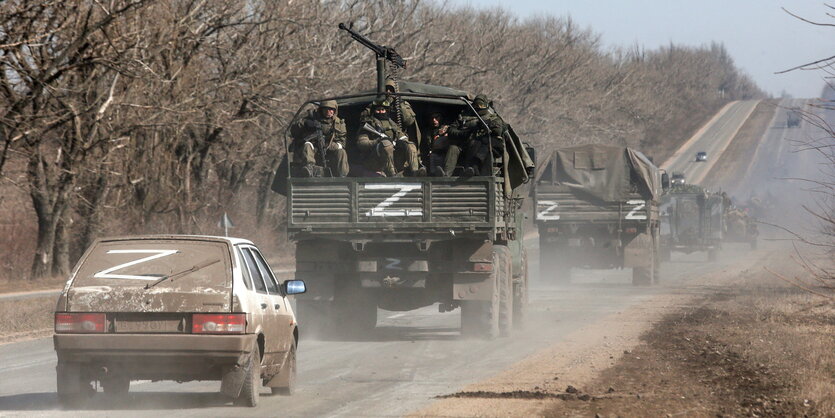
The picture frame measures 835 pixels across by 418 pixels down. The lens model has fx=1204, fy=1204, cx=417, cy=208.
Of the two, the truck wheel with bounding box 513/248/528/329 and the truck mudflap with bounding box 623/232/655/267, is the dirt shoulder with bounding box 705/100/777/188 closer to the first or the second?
the truck mudflap with bounding box 623/232/655/267

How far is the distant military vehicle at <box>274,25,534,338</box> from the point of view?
15836 millimetres

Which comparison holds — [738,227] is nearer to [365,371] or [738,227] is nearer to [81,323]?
[365,371]

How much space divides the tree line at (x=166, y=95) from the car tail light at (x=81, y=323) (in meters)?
13.6

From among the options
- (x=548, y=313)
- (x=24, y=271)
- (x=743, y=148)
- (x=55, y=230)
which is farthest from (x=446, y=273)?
(x=743, y=148)

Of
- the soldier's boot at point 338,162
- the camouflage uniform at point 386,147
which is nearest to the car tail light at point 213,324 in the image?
the soldier's boot at point 338,162

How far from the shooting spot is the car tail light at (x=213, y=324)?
907 centimetres

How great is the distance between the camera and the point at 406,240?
16016 millimetres

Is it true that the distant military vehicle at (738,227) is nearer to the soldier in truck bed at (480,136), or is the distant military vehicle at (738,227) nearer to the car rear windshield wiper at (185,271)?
the soldier in truck bed at (480,136)

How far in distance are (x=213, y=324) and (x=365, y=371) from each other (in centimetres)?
405

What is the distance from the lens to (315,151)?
1656 cm

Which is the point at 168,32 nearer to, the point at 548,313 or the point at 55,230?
the point at 55,230

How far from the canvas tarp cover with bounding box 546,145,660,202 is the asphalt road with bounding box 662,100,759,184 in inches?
2376

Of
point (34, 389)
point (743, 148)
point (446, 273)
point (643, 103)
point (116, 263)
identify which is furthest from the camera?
point (743, 148)

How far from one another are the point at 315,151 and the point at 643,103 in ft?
290
